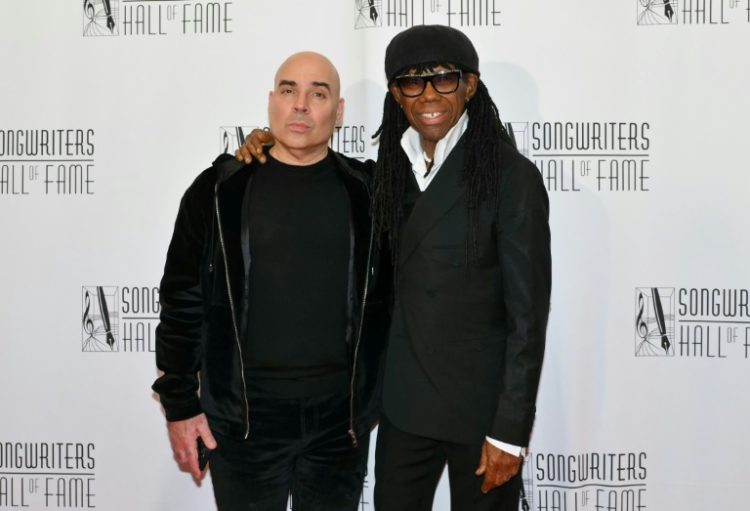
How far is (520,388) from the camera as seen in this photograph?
156 cm

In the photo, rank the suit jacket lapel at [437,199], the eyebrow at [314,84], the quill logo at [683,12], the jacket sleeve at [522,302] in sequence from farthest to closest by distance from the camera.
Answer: the quill logo at [683,12] → the eyebrow at [314,84] → the suit jacket lapel at [437,199] → the jacket sleeve at [522,302]

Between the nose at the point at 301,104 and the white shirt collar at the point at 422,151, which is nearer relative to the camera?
the white shirt collar at the point at 422,151

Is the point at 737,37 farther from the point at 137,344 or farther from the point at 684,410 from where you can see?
the point at 137,344

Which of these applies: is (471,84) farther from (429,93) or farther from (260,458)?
(260,458)

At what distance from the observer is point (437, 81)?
169 centimetres

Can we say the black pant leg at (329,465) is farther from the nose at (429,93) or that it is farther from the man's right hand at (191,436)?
the nose at (429,93)

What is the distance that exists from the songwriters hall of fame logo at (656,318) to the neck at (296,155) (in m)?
1.23

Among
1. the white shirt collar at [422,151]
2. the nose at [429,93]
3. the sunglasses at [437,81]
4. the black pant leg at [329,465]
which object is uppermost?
the sunglasses at [437,81]

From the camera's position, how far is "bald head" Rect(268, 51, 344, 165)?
5.98ft

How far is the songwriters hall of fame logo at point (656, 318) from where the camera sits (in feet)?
7.79

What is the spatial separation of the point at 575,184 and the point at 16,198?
77.6 inches

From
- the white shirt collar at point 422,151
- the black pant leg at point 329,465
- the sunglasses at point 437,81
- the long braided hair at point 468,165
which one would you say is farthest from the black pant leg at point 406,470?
the sunglasses at point 437,81

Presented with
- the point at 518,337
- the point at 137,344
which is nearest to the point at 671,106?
the point at 518,337

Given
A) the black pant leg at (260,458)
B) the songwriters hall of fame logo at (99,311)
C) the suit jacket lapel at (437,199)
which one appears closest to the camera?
the suit jacket lapel at (437,199)
